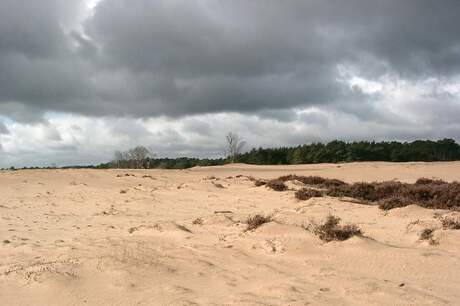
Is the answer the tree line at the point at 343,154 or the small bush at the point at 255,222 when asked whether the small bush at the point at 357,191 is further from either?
the tree line at the point at 343,154

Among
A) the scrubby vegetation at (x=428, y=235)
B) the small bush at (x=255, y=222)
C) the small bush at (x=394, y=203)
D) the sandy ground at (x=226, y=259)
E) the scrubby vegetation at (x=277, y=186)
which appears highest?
the scrubby vegetation at (x=277, y=186)

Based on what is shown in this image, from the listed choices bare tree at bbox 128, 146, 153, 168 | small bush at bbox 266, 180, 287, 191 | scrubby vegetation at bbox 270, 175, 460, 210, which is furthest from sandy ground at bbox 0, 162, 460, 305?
bare tree at bbox 128, 146, 153, 168

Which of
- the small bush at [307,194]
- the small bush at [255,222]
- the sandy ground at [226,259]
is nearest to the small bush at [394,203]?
the sandy ground at [226,259]

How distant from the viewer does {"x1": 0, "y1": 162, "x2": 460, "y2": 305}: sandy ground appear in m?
6.32

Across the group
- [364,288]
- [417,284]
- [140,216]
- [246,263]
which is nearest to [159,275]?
[246,263]

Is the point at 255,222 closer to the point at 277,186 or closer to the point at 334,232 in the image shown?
the point at 334,232

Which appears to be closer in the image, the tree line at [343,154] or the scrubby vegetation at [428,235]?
the scrubby vegetation at [428,235]

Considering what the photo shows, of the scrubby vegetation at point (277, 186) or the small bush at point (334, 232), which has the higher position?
the scrubby vegetation at point (277, 186)

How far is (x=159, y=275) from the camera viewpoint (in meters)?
7.29

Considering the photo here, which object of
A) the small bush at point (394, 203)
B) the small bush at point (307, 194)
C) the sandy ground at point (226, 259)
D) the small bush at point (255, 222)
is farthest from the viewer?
the small bush at point (307, 194)

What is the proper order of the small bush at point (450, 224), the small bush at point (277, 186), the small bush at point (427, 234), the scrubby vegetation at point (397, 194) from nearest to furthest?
the small bush at point (427, 234), the small bush at point (450, 224), the scrubby vegetation at point (397, 194), the small bush at point (277, 186)

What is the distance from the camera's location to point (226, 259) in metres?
8.15

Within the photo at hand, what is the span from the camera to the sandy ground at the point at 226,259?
632 cm

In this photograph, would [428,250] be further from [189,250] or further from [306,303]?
[189,250]
